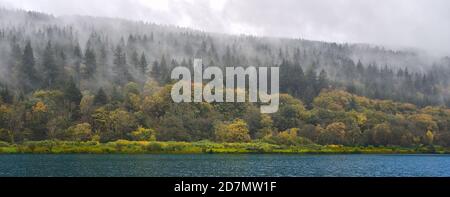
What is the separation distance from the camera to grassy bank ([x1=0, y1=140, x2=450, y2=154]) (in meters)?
150

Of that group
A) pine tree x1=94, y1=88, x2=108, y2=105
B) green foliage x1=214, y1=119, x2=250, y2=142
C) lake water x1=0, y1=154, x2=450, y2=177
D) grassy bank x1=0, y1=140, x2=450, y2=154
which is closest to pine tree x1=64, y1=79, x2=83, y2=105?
pine tree x1=94, y1=88, x2=108, y2=105

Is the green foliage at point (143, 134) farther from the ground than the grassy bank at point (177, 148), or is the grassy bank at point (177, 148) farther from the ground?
the green foliage at point (143, 134)

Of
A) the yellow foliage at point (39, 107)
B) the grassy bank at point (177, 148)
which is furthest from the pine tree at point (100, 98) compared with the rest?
the grassy bank at point (177, 148)

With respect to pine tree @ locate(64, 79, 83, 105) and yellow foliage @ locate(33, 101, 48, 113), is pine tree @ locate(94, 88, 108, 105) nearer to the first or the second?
pine tree @ locate(64, 79, 83, 105)

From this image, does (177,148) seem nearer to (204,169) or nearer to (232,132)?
(232,132)

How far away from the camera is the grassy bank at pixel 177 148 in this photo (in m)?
150

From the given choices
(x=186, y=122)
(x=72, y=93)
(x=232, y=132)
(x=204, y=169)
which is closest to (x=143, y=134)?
(x=186, y=122)

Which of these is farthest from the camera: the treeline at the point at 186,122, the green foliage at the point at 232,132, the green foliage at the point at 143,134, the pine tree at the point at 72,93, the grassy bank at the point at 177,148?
the pine tree at the point at 72,93

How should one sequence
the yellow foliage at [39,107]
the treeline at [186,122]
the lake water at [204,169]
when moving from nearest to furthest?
the lake water at [204,169], the treeline at [186,122], the yellow foliage at [39,107]

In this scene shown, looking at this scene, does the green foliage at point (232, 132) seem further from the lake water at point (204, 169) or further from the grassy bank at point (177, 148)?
the lake water at point (204, 169)

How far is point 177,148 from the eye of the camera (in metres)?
156
